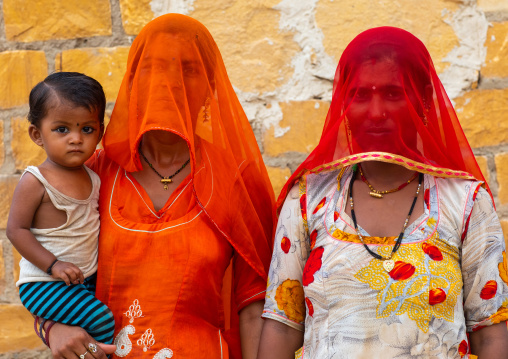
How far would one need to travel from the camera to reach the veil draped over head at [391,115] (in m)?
1.96

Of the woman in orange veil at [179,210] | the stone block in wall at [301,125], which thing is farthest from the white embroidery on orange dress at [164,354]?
the stone block in wall at [301,125]

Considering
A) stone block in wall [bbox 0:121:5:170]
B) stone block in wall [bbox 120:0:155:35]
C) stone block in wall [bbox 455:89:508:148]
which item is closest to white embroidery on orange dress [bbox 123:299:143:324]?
stone block in wall [bbox 0:121:5:170]

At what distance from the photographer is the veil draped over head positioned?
1963 millimetres

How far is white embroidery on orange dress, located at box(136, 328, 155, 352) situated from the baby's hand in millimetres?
287

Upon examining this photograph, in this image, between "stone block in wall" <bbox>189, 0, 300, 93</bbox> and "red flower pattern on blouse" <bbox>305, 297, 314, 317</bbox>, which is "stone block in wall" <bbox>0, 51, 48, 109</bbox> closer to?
"stone block in wall" <bbox>189, 0, 300, 93</bbox>

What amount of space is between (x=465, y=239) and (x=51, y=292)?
4.36ft

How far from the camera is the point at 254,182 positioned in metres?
2.46

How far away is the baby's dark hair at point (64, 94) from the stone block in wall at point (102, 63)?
0.88 m

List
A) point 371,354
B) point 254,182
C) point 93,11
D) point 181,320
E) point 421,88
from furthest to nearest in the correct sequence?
point 93,11
point 254,182
point 181,320
point 421,88
point 371,354

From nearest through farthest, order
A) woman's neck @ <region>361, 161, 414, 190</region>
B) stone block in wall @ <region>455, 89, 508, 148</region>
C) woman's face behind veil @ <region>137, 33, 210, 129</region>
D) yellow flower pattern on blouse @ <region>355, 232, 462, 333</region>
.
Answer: yellow flower pattern on blouse @ <region>355, 232, 462, 333</region> < woman's neck @ <region>361, 161, 414, 190</region> < woman's face behind veil @ <region>137, 33, 210, 129</region> < stone block in wall @ <region>455, 89, 508, 148</region>

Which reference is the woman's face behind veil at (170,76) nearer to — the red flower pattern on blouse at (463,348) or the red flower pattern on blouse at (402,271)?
the red flower pattern on blouse at (402,271)

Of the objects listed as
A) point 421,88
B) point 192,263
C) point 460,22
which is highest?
point 460,22

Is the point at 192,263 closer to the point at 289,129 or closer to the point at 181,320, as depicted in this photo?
the point at 181,320

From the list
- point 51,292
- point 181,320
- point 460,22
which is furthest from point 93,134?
point 460,22
